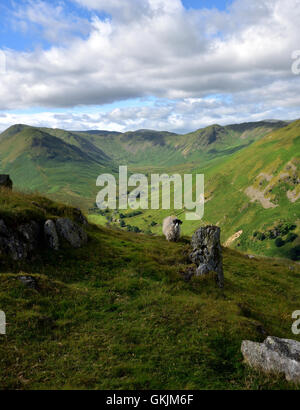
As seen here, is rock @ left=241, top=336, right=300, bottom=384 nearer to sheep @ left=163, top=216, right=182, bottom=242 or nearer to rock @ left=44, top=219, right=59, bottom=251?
rock @ left=44, top=219, right=59, bottom=251

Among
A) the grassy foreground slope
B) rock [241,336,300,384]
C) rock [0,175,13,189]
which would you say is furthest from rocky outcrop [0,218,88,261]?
rock [241,336,300,384]

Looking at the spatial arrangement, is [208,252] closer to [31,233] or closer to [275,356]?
[275,356]

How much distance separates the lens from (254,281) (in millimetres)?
42969

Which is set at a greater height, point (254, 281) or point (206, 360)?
point (206, 360)

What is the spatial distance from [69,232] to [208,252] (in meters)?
17.1

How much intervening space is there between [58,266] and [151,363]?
584 inches

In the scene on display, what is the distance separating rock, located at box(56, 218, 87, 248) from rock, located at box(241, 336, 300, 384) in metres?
20.7

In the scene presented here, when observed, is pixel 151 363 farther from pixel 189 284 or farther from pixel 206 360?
pixel 189 284

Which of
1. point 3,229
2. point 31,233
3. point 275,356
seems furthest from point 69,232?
point 275,356

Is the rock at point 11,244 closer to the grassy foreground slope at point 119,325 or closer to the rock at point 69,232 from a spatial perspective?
the grassy foreground slope at point 119,325

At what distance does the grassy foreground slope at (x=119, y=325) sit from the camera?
14688mm

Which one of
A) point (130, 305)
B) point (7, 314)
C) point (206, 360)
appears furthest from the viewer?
point (130, 305)

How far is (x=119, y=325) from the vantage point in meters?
19.4
